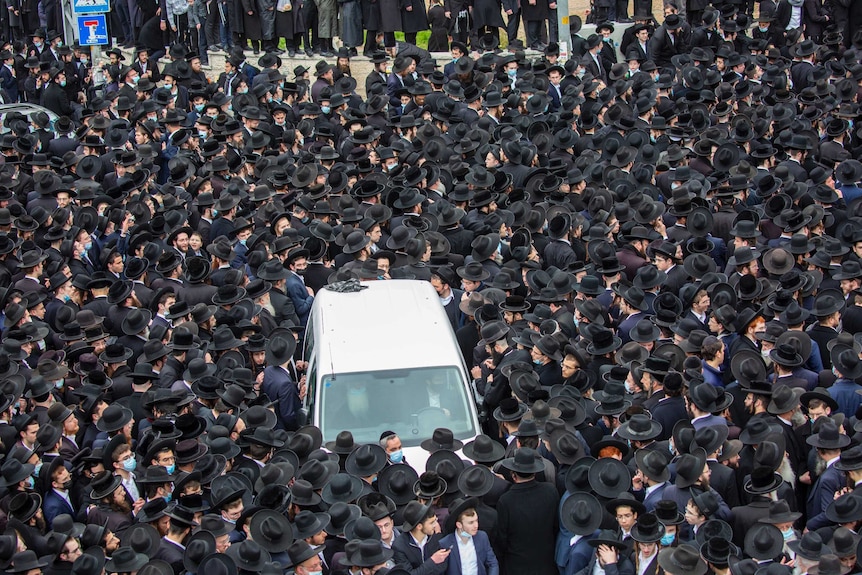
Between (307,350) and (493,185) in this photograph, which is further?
(493,185)

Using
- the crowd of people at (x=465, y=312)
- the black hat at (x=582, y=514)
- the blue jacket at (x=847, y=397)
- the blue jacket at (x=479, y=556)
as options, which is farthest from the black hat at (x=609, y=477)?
the blue jacket at (x=847, y=397)

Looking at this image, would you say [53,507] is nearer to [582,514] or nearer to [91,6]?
[582,514]

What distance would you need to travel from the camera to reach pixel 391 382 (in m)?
10.4

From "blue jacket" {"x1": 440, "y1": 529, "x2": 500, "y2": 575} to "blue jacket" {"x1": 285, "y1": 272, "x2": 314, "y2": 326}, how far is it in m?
4.83

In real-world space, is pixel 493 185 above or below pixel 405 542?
above

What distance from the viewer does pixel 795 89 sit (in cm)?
2008

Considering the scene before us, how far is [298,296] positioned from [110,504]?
404 cm

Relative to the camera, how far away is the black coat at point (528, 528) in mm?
8742

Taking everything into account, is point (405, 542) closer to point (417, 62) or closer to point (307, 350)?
point (307, 350)

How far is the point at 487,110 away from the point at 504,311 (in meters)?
6.90

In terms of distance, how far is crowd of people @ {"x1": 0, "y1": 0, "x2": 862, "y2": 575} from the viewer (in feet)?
27.7

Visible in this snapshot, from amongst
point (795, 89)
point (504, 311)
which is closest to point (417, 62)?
point (795, 89)

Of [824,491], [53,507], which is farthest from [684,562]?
[53,507]

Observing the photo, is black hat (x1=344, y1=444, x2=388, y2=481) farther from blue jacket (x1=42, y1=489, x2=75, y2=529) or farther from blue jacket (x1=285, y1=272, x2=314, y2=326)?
blue jacket (x1=285, y1=272, x2=314, y2=326)
